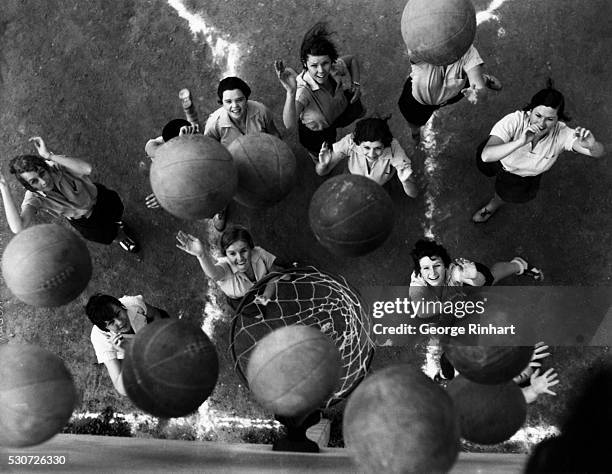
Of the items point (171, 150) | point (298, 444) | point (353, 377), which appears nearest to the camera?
point (171, 150)

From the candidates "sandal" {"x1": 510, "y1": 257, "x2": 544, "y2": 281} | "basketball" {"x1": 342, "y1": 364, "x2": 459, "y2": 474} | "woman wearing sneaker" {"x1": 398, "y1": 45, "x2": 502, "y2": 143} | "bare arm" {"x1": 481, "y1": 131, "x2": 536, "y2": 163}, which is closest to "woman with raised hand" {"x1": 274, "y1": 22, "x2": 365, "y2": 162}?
"woman wearing sneaker" {"x1": 398, "y1": 45, "x2": 502, "y2": 143}

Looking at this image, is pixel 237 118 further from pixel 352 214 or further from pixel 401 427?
pixel 401 427

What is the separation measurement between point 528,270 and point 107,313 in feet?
11.8

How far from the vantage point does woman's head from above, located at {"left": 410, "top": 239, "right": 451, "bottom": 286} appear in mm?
4504

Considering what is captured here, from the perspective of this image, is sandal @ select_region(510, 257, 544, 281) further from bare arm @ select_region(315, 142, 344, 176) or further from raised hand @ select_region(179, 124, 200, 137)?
raised hand @ select_region(179, 124, 200, 137)

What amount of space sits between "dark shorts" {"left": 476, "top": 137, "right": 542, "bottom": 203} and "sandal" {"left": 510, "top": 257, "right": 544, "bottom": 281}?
1.87ft

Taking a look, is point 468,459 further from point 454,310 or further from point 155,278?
point 155,278

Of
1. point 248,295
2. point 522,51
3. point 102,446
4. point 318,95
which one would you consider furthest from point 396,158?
point 102,446

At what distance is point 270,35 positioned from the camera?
5.96 m

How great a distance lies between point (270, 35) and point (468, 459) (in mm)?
4238

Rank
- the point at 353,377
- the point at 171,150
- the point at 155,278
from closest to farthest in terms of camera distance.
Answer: the point at 171,150
the point at 353,377
the point at 155,278

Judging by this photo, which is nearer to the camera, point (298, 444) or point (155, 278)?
point (298, 444)

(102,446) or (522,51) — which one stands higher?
(522,51)

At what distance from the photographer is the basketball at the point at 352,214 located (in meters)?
4.02
